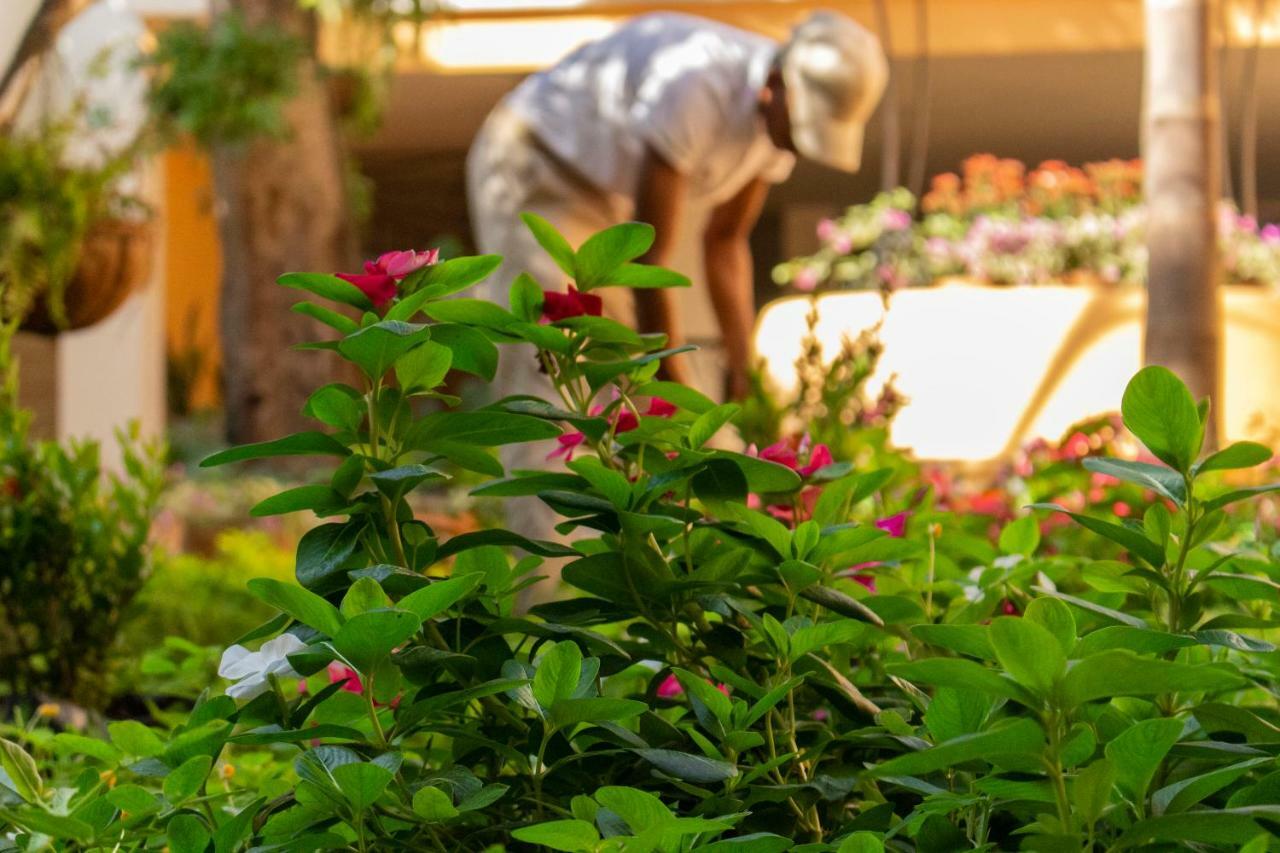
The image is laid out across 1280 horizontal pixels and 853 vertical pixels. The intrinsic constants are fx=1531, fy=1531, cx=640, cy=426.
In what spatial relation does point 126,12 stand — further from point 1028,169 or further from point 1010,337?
point 1028,169

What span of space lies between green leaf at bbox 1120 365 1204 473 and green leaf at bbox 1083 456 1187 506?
0.06 feet

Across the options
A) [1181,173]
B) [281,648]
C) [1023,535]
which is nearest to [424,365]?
[281,648]

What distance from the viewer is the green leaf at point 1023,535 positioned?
1.04 m

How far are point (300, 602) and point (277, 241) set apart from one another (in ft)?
22.3

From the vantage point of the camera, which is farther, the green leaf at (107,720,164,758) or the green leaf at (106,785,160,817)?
the green leaf at (107,720,164,758)

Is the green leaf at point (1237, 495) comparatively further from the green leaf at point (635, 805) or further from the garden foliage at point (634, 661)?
the green leaf at point (635, 805)

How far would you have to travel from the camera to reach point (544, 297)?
84cm

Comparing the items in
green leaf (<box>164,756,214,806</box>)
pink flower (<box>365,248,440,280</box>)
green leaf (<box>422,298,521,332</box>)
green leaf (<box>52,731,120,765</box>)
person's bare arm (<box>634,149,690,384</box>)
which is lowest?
green leaf (<box>52,731,120,765</box>)

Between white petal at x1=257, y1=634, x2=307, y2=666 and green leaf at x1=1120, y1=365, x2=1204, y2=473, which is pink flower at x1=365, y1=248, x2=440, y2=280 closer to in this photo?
white petal at x1=257, y1=634, x2=307, y2=666

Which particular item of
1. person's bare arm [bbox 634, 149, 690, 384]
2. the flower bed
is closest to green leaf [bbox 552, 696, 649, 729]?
person's bare arm [bbox 634, 149, 690, 384]

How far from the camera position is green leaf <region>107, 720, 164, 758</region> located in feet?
2.76

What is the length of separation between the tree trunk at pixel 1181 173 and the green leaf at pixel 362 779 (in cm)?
306

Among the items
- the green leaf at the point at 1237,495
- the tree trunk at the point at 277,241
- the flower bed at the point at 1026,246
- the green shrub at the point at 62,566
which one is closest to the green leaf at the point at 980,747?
the green leaf at the point at 1237,495

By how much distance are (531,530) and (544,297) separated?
2.74 metres
